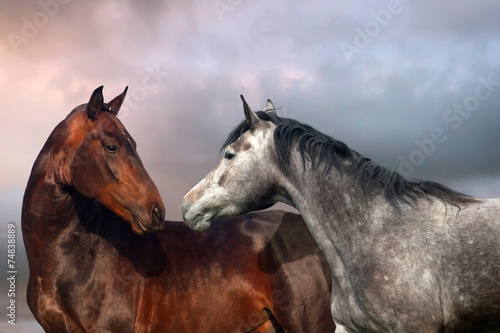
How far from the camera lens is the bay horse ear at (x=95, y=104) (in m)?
6.20

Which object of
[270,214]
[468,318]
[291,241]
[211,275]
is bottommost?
[468,318]

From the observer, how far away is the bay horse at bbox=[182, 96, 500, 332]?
4.85 metres

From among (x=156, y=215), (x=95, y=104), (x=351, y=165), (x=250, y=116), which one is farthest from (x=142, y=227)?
(x=351, y=165)

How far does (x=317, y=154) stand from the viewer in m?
5.71

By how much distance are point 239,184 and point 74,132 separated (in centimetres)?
220

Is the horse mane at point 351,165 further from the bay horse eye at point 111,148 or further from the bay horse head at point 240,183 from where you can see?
the bay horse eye at point 111,148

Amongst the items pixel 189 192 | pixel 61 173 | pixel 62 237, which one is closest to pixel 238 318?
pixel 189 192

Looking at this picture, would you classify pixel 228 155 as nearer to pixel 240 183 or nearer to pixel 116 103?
pixel 240 183

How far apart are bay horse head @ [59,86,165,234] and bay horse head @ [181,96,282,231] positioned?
0.47m

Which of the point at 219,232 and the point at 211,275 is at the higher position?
the point at 219,232

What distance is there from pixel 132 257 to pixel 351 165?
3.13m

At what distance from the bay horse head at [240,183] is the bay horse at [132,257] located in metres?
0.53

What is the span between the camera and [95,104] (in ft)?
20.6

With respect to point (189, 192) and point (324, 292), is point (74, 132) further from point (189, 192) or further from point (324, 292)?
point (324, 292)
